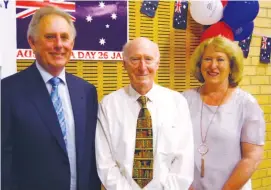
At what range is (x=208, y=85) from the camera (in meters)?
2.40

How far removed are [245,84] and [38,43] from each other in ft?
7.91

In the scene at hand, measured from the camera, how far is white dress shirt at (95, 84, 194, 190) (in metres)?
2.04

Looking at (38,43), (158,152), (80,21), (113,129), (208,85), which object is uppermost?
(80,21)

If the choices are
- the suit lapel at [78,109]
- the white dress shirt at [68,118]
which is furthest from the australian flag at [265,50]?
the white dress shirt at [68,118]

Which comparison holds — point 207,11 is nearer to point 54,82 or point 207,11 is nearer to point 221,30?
point 221,30

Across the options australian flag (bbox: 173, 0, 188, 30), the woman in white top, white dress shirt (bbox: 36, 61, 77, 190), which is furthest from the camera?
australian flag (bbox: 173, 0, 188, 30)

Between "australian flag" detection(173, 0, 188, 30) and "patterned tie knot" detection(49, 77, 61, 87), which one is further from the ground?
"australian flag" detection(173, 0, 188, 30)

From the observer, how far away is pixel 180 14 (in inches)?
128

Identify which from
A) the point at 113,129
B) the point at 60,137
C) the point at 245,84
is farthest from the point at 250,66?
the point at 60,137

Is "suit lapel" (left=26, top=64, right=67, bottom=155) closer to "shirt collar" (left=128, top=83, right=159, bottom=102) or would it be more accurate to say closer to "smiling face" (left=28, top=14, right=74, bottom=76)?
"smiling face" (left=28, top=14, right=74, bottom=76)

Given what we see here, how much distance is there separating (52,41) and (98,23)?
1.01 metres

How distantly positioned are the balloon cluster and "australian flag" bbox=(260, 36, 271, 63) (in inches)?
31.0

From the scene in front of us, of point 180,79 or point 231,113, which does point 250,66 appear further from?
point 231,113

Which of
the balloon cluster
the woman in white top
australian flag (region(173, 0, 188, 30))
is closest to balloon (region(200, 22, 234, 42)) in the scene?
the balloon cluster
